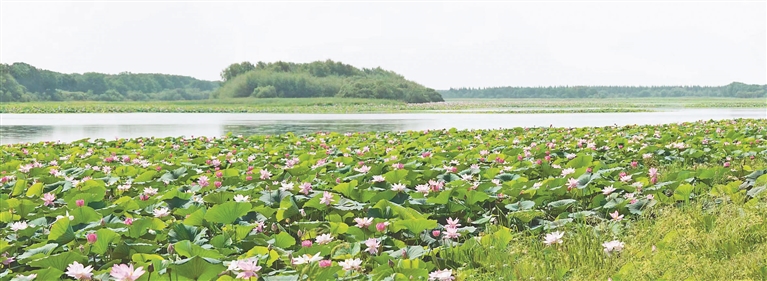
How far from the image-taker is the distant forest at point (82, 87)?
84562mm

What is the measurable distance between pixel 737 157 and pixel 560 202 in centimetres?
366

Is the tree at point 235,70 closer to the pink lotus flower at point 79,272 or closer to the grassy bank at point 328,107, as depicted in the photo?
the grassy bank at point 328,107

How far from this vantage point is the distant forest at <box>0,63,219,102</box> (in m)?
84.6

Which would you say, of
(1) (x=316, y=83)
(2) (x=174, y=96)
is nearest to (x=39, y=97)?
(2) (x=174, y=96)

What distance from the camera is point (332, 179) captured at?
552 cm

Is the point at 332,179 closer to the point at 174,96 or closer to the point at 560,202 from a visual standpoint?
the point at 560,202

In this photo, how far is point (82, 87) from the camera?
10044 cm

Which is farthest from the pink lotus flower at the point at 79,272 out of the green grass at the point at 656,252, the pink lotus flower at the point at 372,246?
the green grass at the point at 656,252

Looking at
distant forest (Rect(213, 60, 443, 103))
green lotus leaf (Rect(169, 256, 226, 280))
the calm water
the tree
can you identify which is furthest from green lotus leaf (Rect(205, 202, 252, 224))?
the tree

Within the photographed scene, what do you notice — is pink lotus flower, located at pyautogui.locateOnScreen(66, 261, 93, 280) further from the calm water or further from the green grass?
the calm water

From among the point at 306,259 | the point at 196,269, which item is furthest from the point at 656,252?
the point at 196,269

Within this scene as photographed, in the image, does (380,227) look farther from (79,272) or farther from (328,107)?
(328,107)

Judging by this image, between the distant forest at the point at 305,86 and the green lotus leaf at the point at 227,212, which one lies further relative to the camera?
the distant forest at the point at 305,86

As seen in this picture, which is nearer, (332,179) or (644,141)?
(332,179)
